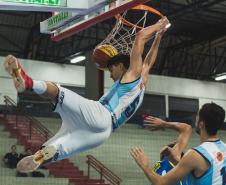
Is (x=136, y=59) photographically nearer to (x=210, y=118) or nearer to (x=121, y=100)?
(x=121, y=100)

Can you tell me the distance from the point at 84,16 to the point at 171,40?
19.5 meters

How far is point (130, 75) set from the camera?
18.6 feet

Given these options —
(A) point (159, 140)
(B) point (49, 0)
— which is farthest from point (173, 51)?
(B) point (49, 0)

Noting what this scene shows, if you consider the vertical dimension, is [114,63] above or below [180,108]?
above

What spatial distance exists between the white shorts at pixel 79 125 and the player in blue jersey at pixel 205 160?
4.10 feet

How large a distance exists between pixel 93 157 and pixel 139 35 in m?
10.9

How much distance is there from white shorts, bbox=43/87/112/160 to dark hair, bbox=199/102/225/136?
57.0 inches

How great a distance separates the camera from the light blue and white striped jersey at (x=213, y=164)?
4070 millimetres

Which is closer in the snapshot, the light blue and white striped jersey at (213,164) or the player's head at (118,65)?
the light blue and white striped jersey at (213,164)

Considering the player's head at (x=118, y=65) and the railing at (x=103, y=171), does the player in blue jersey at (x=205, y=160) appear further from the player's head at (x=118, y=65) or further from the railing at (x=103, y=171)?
the railing at (x=103, y=171)

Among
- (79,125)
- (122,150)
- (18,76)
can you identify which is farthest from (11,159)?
(18,76)

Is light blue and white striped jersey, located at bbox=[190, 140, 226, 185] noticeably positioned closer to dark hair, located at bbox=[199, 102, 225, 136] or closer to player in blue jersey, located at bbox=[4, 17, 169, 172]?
dark hair, located at bbox=[199, 102, 225, 136]

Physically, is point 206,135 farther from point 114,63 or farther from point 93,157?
point 93,157

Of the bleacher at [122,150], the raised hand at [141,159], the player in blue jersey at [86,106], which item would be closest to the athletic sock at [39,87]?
the player in blue jersey at [86,106]
